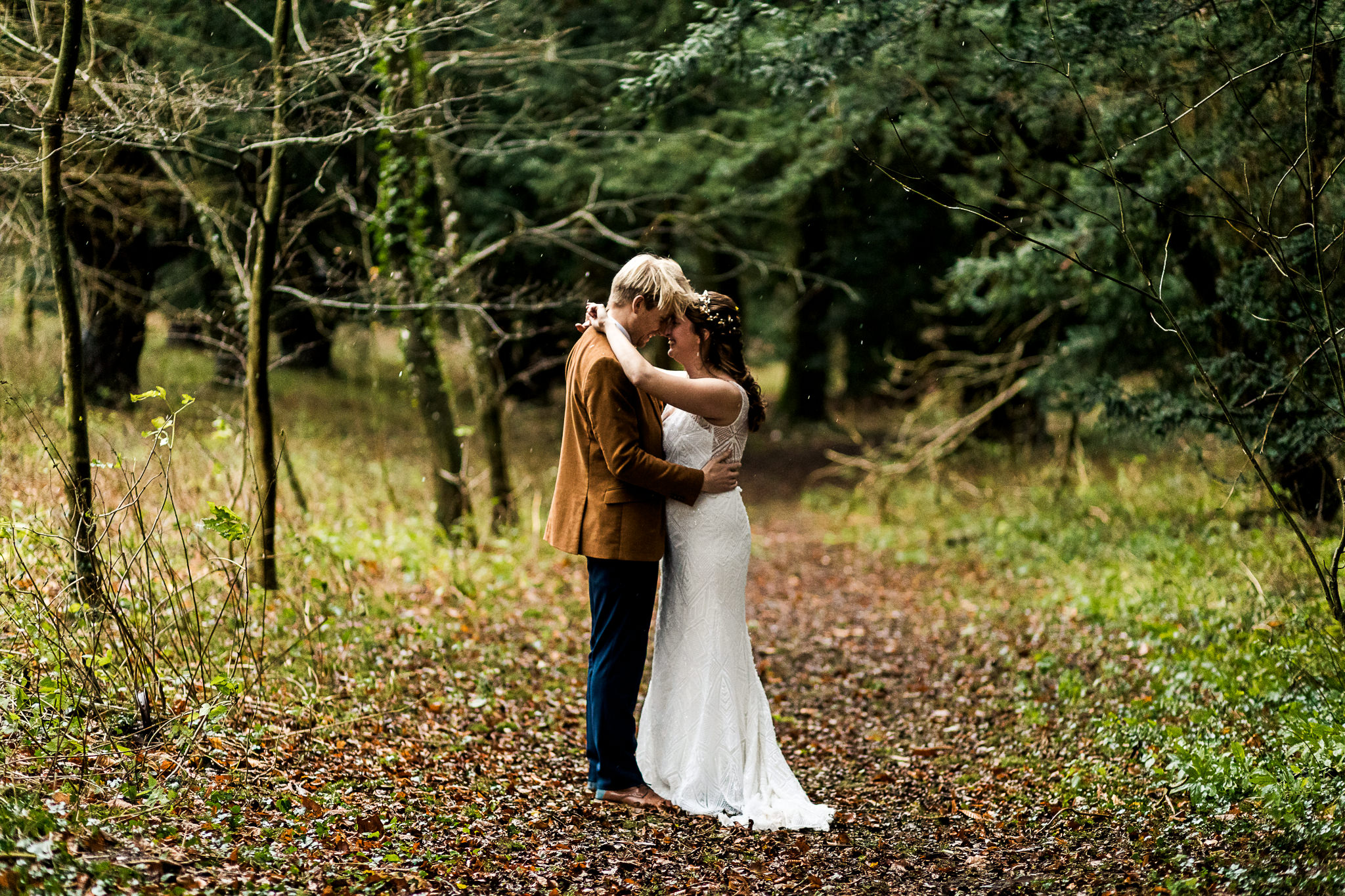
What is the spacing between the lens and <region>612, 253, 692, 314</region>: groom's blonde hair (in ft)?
14.5

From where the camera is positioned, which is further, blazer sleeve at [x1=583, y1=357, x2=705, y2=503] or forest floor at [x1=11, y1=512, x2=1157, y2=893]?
blazer sleeve at [x1=583, y1=357, x2=705, y2=503]

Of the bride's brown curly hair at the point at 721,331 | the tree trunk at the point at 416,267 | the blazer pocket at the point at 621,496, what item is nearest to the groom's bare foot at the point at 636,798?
the blazer pocket at the point at 621,496

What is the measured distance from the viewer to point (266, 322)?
6426 millimetres

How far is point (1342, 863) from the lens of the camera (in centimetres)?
334

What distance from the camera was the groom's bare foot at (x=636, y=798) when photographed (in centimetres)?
460

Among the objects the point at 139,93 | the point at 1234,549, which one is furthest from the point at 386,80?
the point at 1234,549

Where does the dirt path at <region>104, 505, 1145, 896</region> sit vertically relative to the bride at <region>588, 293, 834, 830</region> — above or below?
below

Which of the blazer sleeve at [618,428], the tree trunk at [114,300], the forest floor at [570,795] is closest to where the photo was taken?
the forest floor at [570,795]

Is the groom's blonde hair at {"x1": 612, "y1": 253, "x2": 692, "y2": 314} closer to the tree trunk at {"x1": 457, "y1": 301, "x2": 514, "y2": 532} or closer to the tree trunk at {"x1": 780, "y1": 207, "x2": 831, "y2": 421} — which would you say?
the tree trunk at {"x1": 457, "y1": 301, "x2": 514, "y2": 532}

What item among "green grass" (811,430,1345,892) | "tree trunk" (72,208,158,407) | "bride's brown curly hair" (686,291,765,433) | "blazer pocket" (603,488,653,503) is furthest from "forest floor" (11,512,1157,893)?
"tree trunk" (72,208,158,407)

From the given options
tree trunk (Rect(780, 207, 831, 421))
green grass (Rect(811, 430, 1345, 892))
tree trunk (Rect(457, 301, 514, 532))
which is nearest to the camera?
green grass (Rect(811, 430, 1345, 892))

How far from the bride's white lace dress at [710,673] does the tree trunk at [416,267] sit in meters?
4.52

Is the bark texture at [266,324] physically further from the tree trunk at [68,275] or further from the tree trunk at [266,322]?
the tree trunk at [68,275]

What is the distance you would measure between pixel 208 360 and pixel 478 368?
699 cm
